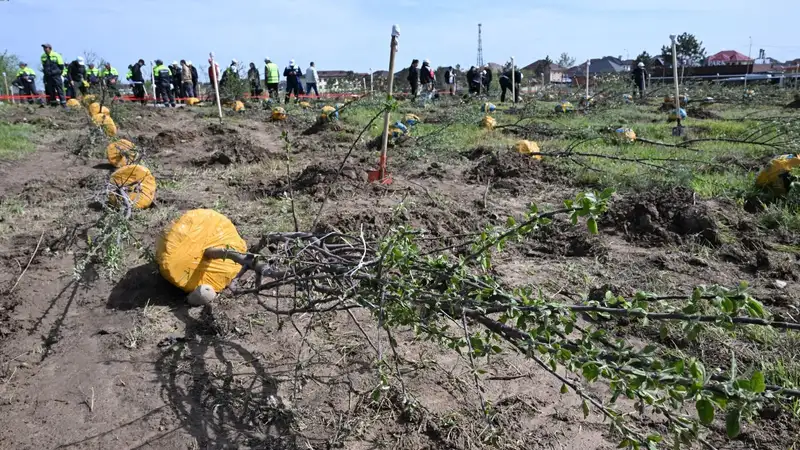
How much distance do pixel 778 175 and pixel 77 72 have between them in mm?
20538

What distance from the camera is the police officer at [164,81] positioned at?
1828 centimetres

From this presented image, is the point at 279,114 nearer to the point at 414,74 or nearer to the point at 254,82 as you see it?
the point at 414,74

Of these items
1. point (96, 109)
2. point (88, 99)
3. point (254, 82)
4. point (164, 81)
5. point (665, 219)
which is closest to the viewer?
point (665, 219)

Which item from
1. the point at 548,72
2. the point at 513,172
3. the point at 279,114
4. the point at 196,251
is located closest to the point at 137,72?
the point at 279,114

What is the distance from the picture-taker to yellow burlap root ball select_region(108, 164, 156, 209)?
198 inches

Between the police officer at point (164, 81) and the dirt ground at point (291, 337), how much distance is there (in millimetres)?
13382

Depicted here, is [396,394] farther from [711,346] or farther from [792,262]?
[792,262]

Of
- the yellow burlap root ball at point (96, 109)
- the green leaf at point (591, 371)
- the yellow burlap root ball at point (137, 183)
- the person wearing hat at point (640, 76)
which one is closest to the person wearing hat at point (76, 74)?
the yellow burlap root ball at point (96, 109)

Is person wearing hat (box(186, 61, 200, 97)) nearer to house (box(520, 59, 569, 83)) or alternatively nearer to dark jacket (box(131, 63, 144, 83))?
dark jacket (box(131, 63, 144, 83))

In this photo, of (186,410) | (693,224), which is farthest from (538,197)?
(186,410)

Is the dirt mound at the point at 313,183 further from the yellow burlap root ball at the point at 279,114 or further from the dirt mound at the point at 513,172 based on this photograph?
the yellow burlap root ball at the point at 279,114

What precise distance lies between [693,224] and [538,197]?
1.71m

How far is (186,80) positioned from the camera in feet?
65.9

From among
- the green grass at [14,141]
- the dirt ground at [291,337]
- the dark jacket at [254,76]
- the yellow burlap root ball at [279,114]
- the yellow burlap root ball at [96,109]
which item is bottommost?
the dirt ground at [291,337]
